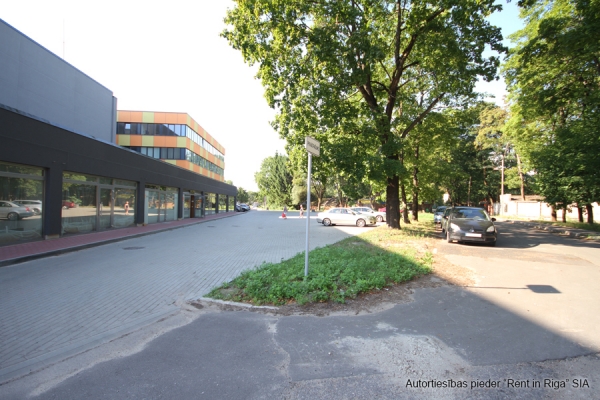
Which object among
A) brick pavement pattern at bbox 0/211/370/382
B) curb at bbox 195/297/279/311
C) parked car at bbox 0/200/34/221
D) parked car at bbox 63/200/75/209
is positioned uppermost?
parked car at bbox 63/200/75/209

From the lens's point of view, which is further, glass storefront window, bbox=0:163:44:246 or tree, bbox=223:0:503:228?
tree, bbox=223:0:503:228

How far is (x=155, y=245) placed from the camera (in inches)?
464

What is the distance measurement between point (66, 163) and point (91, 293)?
912 centimetres

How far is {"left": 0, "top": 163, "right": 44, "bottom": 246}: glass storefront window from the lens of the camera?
31.7 feet

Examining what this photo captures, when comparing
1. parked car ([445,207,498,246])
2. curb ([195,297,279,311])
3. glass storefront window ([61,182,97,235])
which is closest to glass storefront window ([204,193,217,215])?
glass storefront window ([61,182,97,235])

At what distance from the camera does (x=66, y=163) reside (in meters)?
11.9

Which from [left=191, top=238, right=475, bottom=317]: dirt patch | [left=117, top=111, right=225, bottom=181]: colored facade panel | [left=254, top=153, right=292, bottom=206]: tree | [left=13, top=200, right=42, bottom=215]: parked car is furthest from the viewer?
[left=254, top=153, right=292, bottom=206]: tree

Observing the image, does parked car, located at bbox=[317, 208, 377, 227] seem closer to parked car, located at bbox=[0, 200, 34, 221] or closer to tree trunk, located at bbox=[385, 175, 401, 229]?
tree trunk, located at bbox=[385, 175, 401, 229]

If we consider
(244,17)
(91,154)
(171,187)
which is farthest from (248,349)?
(171,187)

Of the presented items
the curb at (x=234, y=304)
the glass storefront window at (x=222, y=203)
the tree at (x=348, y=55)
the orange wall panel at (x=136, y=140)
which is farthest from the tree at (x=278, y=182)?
the curb at (x=234, y=304)

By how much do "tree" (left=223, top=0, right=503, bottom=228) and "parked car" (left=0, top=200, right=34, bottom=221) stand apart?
9.83 meters

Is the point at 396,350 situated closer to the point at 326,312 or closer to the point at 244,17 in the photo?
the point at 326,312

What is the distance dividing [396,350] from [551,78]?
19555 millimetres

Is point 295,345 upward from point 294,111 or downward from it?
downward
